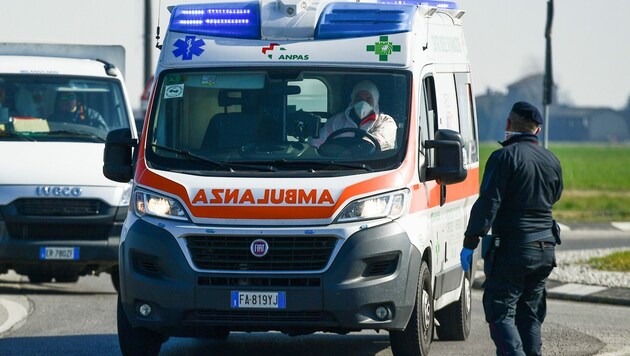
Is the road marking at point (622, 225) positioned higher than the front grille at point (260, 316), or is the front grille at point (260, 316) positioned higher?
the front grille at point (260, 316)

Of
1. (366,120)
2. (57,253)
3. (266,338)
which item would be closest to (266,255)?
(366,120)

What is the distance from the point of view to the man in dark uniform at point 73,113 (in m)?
Result: 15.4

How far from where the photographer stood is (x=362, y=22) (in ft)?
32.9

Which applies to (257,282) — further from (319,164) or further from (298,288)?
(319,164)

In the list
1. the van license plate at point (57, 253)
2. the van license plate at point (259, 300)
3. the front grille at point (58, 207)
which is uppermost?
the front grille at point (58, 207)

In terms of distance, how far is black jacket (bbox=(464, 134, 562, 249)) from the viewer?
8.76 meters

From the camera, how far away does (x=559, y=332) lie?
12297mm

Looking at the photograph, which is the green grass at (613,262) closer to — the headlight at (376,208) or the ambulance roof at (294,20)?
the ambulance roof at (294,20)

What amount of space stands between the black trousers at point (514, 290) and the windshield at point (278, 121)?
111 centimetres

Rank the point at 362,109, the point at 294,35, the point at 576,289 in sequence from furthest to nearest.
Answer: the point at 576,289 < the point at 294,35 < the point at 362,109

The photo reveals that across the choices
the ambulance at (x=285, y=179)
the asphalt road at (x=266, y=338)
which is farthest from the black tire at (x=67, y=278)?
the ambulance at (x=285, y=179)

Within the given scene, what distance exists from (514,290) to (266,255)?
1.58 m

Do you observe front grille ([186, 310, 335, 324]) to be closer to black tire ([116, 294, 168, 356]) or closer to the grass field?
black tire ([116, 294, 168, 356])

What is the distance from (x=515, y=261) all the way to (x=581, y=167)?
78942 millimetres
